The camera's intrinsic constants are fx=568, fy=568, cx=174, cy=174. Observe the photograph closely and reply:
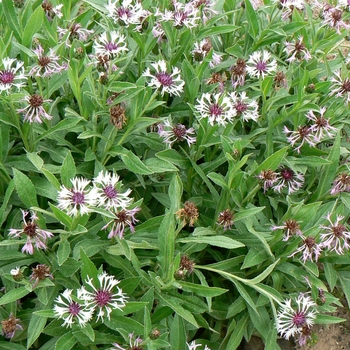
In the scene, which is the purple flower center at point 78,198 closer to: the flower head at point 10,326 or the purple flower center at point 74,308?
the purple flower center at point 74,308

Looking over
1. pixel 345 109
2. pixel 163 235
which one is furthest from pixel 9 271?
pixel 345 109

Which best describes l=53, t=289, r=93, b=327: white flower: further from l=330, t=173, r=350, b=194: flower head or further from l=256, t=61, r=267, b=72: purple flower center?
l=256, t=61, r=267, b=72: purple flower center

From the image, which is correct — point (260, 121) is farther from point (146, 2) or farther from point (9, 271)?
point (9, 271)

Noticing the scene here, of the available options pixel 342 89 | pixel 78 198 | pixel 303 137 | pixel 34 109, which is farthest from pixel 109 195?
pixel 342 89

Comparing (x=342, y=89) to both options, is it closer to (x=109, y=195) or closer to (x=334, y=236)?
(x=334, y=236)

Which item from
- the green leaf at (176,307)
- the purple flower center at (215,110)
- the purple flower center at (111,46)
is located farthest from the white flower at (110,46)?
the green leaf at (176,307)

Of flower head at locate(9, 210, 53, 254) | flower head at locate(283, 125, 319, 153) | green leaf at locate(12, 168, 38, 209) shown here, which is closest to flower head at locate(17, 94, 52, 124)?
green leaf at locate(12, 168, 38, 209)
